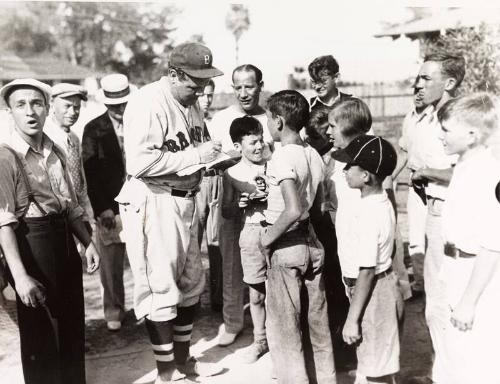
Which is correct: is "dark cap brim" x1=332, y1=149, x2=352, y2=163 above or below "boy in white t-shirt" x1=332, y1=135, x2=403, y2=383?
above

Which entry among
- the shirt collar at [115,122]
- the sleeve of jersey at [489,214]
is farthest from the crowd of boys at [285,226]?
the shirt collar at [115,122]

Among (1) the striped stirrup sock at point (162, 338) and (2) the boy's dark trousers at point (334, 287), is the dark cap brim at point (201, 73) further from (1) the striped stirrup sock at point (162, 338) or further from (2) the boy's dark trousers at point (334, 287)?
(1) the striped stirrup sock at point (162, 338)

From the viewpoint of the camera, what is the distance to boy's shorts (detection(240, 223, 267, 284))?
419 cm

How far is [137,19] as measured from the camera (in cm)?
3372

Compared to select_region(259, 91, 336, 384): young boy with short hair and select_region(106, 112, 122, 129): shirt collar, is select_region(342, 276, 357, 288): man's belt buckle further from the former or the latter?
select_region(106, 112, 122, 129): shirt collar

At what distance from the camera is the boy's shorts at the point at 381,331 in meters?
3.15

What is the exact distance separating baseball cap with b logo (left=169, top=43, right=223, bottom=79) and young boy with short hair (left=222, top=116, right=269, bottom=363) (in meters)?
0.57

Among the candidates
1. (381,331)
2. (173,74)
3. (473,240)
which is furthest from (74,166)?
(473,240)

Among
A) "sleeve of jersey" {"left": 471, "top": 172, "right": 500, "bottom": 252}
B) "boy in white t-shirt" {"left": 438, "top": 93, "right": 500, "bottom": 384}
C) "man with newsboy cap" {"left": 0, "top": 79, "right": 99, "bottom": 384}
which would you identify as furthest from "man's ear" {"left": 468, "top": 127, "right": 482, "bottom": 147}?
"man with newsboy cap" {"left": 0, "top": 79, "right": 99, "bottom": 384}

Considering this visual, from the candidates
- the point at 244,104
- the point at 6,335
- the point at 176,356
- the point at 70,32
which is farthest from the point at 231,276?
the point at 70,32

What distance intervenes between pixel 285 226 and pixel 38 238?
146cm

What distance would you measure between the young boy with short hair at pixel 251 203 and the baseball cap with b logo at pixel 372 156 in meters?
1.14

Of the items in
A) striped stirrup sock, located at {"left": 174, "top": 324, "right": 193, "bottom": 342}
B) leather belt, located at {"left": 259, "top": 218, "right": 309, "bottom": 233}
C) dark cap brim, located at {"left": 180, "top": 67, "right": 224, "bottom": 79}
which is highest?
dark cap brim, located at {"left": 180, "top": 67, "right": 224, "bottom": 79}

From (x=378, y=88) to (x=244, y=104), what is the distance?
1765cm
